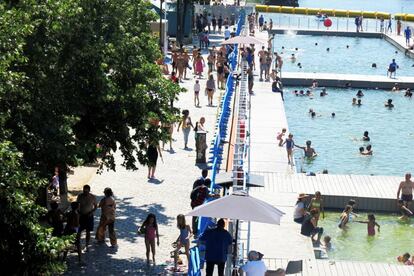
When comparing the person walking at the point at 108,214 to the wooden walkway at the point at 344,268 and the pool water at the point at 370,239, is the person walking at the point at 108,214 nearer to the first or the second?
the wooden walkway at the point at 344,268

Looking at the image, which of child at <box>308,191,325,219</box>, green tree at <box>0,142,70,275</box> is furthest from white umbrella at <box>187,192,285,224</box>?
child at <box>308,191,325,219</box>

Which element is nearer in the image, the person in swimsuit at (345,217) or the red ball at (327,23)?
the person in swimsuit at (345,217)

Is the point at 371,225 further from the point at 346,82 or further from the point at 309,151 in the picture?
the point at 346,82

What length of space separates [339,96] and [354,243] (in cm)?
2266

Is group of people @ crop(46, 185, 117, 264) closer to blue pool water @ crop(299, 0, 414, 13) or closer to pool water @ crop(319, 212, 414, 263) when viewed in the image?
pool water @ crop(319, 212, 414, 263)

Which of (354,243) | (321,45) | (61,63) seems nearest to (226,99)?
(354,243)

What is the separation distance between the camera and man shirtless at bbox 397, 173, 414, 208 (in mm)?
22672

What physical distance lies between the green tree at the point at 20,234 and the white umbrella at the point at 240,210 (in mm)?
2464

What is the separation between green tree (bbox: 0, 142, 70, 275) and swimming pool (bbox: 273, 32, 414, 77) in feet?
124

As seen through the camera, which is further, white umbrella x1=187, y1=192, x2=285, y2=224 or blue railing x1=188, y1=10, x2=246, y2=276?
Answer: blue railing x1=188, y1=10, x2=246, y2=276

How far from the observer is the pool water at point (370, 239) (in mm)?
20125

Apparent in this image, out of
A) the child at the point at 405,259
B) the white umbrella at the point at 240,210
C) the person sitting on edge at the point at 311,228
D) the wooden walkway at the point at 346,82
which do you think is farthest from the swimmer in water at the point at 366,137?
the white umbrella at the point at 240,210

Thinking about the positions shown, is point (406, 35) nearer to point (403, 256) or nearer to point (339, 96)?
point (339, 96)

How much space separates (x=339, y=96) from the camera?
43.1 m
